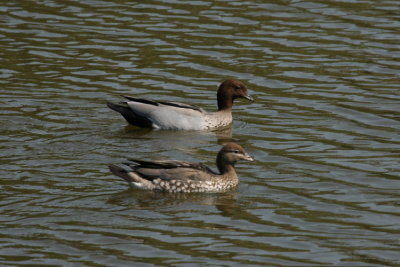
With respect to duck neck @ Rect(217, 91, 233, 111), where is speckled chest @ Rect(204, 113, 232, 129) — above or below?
below

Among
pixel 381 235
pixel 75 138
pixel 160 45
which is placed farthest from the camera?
pixel 160 45

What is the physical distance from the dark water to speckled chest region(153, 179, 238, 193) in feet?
0.47

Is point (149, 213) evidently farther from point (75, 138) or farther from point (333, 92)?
point (333, 92)

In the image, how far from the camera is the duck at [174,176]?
14.1 metres

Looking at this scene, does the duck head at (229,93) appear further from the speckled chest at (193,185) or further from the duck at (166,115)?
the speckled chest at (193,185)

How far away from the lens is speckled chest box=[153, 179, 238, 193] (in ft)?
46.6

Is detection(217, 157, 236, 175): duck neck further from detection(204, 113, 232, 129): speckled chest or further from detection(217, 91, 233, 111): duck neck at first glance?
detection(217, 91, 233, 111): duck neck

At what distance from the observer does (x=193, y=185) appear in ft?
46.8

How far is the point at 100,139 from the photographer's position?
16891 millimetres

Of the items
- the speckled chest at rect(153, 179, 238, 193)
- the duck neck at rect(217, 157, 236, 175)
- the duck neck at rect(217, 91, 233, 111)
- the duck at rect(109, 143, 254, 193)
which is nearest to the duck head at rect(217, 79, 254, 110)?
the duck neck at rect(217, 91, 233, 111)

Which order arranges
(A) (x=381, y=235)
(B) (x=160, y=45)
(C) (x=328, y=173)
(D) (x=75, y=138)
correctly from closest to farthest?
(A) (x=381, y=235) → (C) (x=328, y=173) → (D) (x=75, y=138) → (B) (x=160, y=45)

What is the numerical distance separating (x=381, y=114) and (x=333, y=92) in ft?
5.00

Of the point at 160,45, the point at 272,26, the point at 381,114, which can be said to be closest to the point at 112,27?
the point at 160,45

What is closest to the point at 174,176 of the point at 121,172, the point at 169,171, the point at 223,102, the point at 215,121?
the point at 169,171
